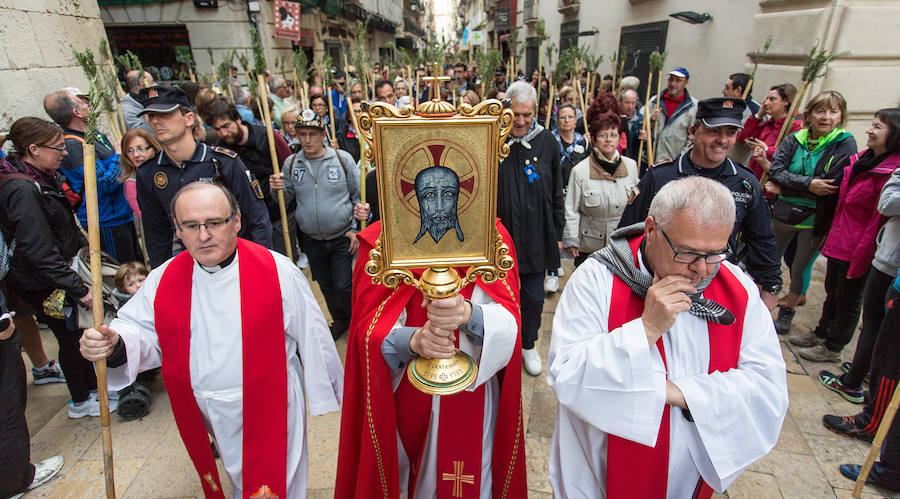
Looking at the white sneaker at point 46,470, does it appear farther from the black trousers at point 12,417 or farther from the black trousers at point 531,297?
the black trousers at point 531,297

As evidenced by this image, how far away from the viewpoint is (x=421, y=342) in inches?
63.7

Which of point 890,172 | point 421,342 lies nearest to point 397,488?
point 421,342

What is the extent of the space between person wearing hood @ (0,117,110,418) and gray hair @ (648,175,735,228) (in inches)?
141

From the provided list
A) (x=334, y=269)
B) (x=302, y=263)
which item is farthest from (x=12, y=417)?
(x=302, y=263)

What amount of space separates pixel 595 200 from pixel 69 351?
4316 mm

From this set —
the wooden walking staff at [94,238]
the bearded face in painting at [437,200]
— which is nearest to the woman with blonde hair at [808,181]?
the bearded face in painting at [437,200]

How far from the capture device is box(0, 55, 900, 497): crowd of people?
5.41 feet

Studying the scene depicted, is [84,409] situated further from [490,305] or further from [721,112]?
[721,112]

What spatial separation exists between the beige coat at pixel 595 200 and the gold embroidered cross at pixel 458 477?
2393mm

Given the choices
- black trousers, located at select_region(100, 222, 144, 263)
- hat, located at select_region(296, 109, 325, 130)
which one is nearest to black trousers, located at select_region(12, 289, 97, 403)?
black trousers, located at select_region(100, 222, 144, 263)

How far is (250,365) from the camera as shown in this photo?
2158mm

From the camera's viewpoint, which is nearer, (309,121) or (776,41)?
(309,121)

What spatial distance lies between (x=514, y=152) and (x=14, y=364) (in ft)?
11.0

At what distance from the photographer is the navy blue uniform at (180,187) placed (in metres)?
3.08
